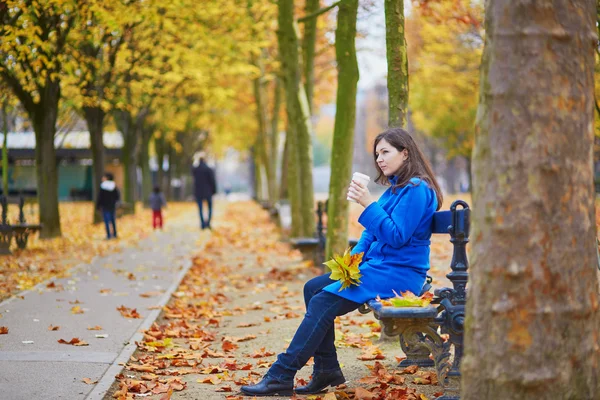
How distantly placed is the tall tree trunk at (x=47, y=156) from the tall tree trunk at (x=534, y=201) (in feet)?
50.8

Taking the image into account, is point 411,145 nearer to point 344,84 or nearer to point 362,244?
point 362,244

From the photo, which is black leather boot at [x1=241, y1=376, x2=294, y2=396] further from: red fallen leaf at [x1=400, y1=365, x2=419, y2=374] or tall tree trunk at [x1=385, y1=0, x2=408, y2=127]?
tall tree trunk at [x1=385, y1=0, x2=408, y2=127]

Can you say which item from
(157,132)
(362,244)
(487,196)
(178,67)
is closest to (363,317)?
(362,244)

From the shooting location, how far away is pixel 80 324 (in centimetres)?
782

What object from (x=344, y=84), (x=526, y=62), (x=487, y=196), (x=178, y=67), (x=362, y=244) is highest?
(x=178, y=67)

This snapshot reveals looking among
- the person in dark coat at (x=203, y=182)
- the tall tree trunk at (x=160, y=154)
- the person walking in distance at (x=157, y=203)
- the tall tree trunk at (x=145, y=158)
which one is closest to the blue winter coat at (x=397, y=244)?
the person in dark coat at (x=203, y=182)

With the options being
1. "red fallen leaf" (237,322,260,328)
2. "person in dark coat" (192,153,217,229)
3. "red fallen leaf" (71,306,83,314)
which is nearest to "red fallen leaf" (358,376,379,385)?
"red fallen leaf" (237,322,260,328)

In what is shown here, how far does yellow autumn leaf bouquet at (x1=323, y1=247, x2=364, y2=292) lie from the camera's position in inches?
200

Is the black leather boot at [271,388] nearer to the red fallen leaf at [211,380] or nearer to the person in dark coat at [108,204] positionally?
the red fallen leaf at [211,380]

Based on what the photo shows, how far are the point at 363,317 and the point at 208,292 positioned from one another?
2880mm

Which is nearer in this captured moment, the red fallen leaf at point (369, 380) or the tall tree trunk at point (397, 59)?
the red fallen leaf at point (369, 380)

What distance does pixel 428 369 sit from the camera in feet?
20.0

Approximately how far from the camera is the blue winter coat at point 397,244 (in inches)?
198

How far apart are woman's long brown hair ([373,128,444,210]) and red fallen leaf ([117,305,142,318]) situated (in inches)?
161
